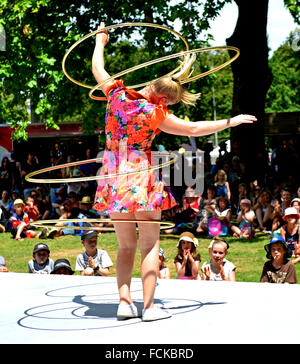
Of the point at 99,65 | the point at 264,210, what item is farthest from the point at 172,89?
the point at 264,210

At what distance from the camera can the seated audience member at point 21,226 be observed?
45.4 feet

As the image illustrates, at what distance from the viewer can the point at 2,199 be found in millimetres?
16000

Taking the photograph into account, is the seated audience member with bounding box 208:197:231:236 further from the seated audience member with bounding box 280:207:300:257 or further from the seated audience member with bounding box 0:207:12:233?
the seated audience member with bounding box 0:207:12:233

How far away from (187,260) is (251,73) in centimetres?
867

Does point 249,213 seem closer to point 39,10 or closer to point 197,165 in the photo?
point 197,165

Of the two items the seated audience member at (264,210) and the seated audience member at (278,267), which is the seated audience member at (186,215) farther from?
the seated audience member at (278,267)

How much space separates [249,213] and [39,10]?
702 cm

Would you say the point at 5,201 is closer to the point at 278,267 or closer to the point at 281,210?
the point at 281,210

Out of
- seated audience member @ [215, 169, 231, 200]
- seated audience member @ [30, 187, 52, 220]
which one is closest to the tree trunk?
seated audience member @ [215, 169, 231, 200]

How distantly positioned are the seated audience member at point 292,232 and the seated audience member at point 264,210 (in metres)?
2.17

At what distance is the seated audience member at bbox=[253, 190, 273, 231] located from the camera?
12.5 meters
